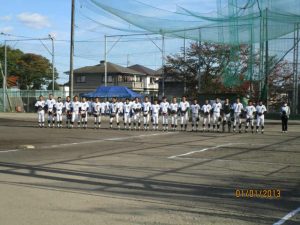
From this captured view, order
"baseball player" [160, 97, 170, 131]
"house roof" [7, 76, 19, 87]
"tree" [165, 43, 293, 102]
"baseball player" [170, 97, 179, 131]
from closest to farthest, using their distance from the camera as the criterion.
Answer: "tree" [165, 43, 293, 102] → "baseball player" [170, 97, 179, 131] → "baseball player" [160, 97, 170, 131] → "house roof" [7, 76, 19, 87]

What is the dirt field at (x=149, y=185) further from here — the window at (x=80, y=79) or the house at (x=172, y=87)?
the window at (x=80, y=79)

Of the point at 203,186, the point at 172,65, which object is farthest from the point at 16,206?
the point at 172,65

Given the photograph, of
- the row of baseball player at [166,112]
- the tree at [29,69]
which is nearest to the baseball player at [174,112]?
the row of baseball player at [166,112]

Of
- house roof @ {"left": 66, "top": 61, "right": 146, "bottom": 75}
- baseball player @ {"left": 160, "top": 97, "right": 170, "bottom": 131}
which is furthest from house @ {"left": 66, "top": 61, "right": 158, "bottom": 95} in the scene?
baseball player @ {"left": 160, "top": 97, "right": 170, "bottom": 131}

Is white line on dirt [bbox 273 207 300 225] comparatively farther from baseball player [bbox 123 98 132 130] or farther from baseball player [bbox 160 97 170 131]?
baseball player [bbox 123 98 132 130]

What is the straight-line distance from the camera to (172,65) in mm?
63344

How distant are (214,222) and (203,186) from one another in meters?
2.93

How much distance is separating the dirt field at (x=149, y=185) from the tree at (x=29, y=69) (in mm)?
75608

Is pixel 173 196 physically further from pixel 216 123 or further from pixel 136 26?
pixel 216 123

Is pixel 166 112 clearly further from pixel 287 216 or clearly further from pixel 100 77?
pixel 100 77

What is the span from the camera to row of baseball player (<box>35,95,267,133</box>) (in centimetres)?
2650

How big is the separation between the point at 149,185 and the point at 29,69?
84.2 m

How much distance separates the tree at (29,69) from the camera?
90.4 m

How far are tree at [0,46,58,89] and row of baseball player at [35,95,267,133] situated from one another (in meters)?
61.8
